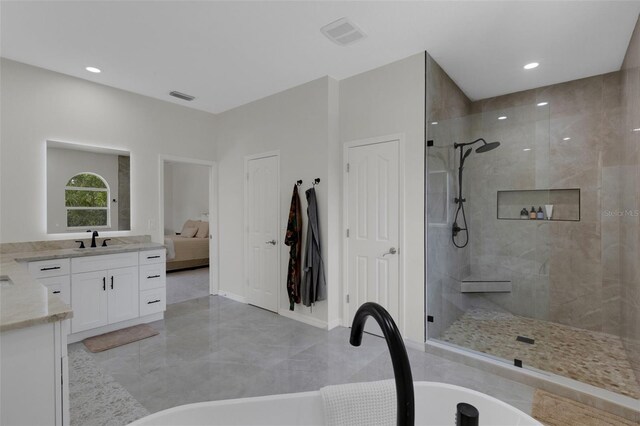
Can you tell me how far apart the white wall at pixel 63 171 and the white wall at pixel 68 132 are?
2.8 inches

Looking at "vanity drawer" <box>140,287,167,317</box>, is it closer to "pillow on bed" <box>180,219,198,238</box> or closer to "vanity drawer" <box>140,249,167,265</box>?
"vanity drawer" <box>140,249,167,265</box>

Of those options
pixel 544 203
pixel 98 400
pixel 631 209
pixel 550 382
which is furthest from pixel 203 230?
pixel 631 209

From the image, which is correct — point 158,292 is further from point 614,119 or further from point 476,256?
point 614,119

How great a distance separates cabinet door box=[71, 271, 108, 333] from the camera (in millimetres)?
3039

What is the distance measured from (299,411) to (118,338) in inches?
126

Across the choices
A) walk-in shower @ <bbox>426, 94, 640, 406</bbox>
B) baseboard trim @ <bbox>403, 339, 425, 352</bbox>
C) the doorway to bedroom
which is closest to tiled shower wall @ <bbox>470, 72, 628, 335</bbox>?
walk-in shower @ <bbox>426, 94, 640, 406</bbox>

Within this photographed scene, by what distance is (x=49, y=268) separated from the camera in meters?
2.89

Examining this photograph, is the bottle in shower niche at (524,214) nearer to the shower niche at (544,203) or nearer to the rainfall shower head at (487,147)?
the shower niche at (544,203)

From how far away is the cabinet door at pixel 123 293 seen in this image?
Result: 10.8 ft

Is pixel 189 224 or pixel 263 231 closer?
pixel 263 231

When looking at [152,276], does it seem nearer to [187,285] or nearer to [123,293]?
[123,293]

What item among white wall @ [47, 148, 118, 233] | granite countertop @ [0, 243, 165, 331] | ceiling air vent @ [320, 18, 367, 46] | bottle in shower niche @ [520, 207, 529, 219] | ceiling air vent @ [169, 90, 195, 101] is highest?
ceiling air vent @ [169, 90, 195, 101]

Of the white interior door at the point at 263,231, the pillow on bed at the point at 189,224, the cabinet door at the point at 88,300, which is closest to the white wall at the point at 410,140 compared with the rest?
the white interior door at the point at 263,231

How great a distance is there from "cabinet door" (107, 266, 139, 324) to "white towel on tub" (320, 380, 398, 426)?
3377 mm
